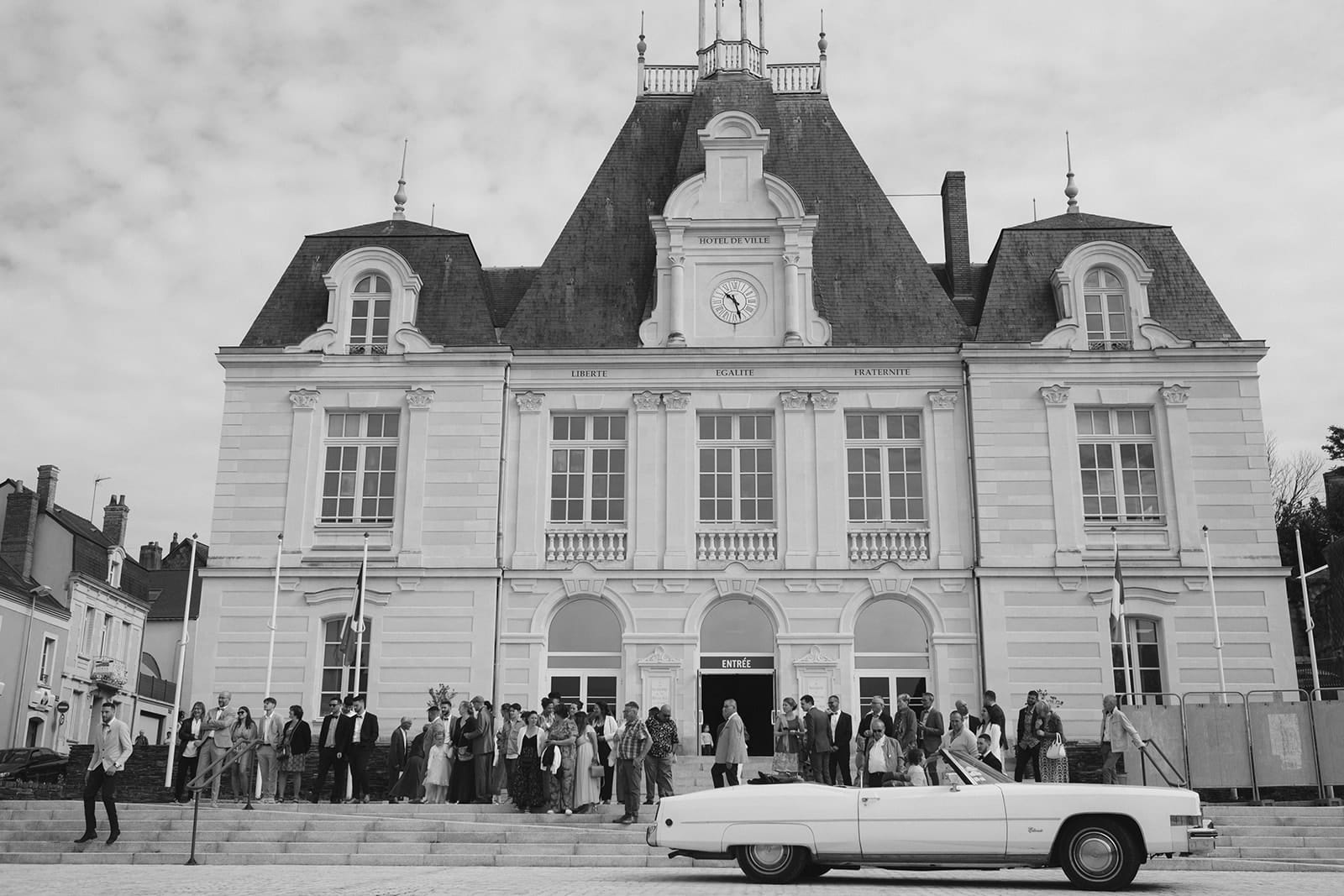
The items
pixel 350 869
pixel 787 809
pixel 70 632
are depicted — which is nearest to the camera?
pixel 787 809

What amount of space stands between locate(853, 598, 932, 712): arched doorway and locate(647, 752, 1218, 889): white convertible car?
1297 cm

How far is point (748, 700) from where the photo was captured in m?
25.3

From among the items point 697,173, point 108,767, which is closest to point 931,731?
point 108,767

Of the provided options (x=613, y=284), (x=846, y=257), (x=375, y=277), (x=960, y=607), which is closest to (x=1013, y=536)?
(x=960, y=607)

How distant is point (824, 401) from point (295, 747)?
11.6 m

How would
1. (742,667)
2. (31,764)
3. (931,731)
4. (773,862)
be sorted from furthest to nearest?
(31,764)
(742,667)
(931,731)
(773,862)

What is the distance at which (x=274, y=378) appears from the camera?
26875 millimetres

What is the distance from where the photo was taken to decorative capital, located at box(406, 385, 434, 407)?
26.5 metres

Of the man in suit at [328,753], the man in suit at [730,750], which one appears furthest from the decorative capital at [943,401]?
the man in suit at [328,753]

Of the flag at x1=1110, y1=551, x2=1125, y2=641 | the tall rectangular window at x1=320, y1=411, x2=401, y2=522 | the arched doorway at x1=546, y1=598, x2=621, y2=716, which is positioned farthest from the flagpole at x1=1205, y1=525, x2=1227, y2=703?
the tall rectangular window at x1=320, y1=411, x2=401, y2=522

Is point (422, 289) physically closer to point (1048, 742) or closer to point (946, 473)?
point (946, 473)

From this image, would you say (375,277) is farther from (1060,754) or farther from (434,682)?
(1060,754)

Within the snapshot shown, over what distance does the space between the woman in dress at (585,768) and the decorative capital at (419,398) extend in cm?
1015

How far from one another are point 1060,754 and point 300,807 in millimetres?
10367
